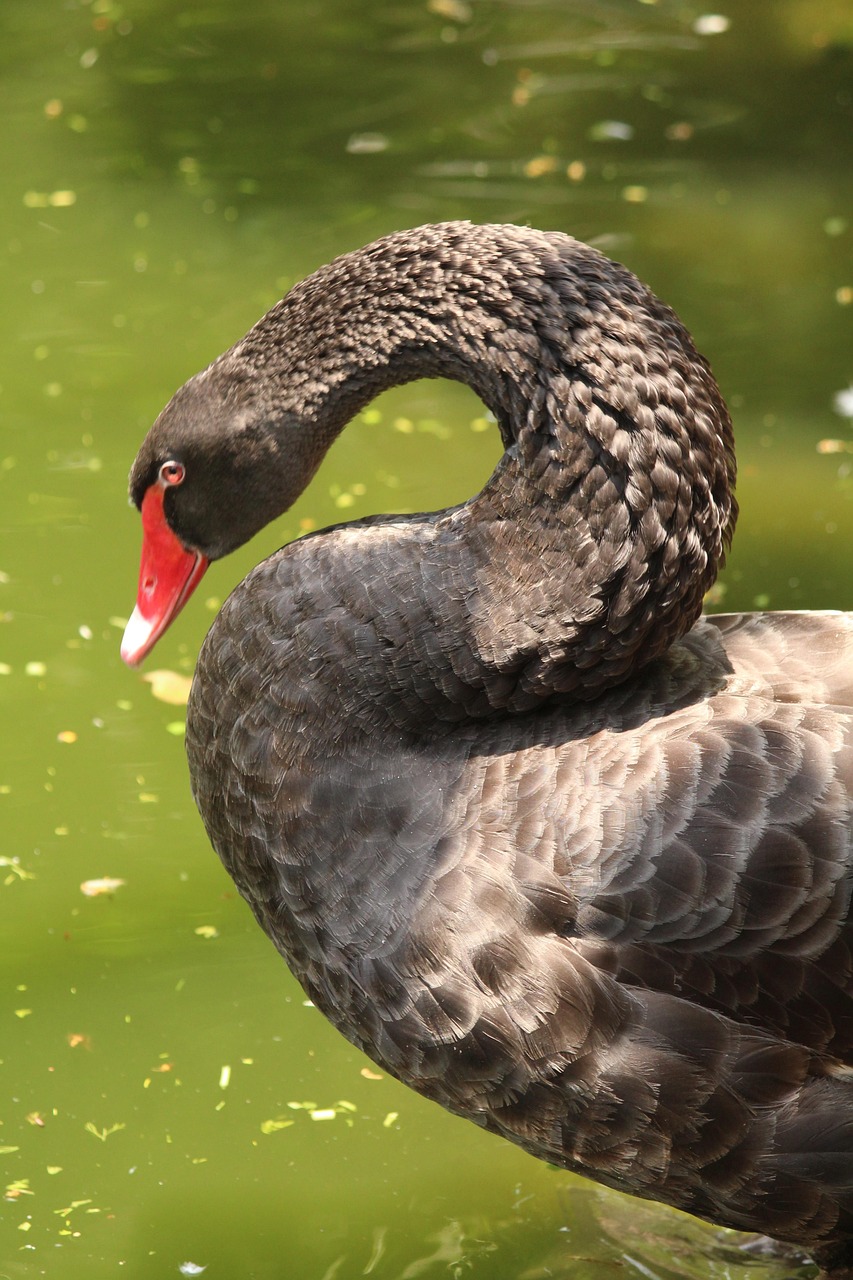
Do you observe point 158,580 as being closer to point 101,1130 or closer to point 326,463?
point 101,1130

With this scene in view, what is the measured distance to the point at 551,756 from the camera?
7.05ft

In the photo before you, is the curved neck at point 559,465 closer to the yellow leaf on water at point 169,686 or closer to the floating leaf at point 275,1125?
the floating leaf at point 275,1125

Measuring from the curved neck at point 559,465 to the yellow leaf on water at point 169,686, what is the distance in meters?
1.39

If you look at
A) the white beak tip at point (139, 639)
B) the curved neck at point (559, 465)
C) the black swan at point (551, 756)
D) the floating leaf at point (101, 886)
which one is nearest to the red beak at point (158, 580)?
the white beak tip at point (139, 639)

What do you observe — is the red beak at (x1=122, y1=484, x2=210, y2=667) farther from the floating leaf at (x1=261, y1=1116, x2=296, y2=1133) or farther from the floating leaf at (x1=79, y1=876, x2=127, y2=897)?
the floating leaf at (x1=261, y1=1116, x2=296, y2=1133)

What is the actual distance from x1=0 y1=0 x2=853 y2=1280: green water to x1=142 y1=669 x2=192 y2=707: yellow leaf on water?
0.09 ft

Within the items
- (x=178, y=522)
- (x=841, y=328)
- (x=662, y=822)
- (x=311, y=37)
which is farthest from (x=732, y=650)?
(x=311, y=37)

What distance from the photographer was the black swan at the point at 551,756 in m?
1.99

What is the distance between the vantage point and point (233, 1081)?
2.72 meters

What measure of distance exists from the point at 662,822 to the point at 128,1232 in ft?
3.81

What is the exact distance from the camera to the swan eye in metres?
2.46

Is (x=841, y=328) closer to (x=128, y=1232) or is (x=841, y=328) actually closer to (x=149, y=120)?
(x=149, y=120)

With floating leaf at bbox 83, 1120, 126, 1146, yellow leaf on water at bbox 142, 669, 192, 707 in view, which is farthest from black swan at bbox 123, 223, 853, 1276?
yellow leaf on water at bbox 142, 669, 192, 707

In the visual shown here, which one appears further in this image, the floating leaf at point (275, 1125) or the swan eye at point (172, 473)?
the floating leaf at point (275, 1125)
